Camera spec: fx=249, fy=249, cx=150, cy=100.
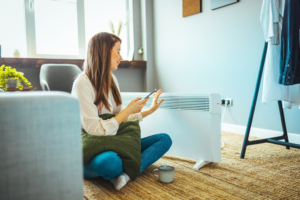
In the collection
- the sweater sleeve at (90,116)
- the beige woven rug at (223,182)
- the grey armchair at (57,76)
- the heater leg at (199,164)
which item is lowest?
the beige woven rug at (223,182)

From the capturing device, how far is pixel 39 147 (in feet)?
1.67

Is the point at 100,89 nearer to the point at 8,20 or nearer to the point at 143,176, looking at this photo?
the point at 143,176

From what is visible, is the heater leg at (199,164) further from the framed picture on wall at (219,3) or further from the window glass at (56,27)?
the window glass at (56,27)

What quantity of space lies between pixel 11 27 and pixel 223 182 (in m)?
3.05

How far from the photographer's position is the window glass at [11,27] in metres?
3.06

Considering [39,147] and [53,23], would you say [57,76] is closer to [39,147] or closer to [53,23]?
[53,23]

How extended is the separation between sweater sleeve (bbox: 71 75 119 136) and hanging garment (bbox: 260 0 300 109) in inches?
44.6

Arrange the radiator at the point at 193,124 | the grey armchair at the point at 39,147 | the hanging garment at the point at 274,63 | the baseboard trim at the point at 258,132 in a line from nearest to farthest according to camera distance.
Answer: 1. the grey armchair at the point at 39,147
2. the radiator at the point at 193,124
3. the hanging garment at the point at 274,63
4. the baseboard trim at the point at 258,132

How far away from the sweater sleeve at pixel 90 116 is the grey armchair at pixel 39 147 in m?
0.69

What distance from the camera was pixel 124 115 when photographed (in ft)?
4.25

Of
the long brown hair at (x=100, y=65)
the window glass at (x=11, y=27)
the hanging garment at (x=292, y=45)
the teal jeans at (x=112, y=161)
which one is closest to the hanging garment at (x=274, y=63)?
the hanging garment at (x=292, y=45)

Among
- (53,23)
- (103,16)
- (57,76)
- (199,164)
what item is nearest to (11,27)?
(53,23)

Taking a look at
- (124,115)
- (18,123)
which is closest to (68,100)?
(18,123)

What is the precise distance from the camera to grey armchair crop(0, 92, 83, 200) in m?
0.49
